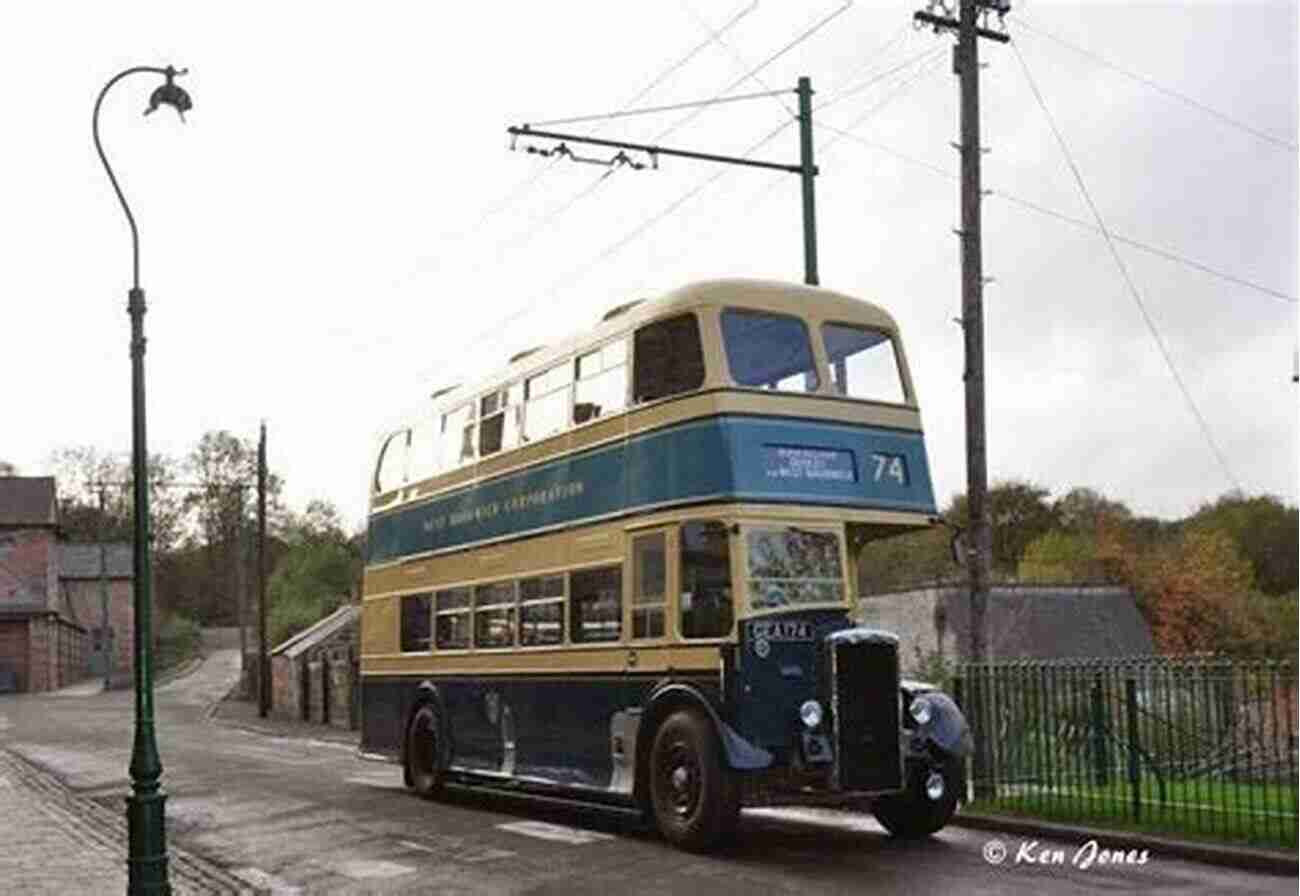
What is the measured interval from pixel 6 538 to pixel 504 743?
70.1 meters

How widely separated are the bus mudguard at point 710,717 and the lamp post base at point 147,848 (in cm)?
452

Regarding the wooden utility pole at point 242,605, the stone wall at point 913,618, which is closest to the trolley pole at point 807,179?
the stone wall at point 913,618

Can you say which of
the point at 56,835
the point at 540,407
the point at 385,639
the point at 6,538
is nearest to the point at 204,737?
the point at 385,639

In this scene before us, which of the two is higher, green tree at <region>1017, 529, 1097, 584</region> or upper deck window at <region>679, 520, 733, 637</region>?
green tree at <region>1017, 529, 1097, 584</region>

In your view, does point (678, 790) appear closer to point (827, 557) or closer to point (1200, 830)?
point (827, 557)

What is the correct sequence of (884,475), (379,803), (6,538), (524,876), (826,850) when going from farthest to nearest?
(6,538) < (379,803) < (884,475) < (826,850) < (524,876)

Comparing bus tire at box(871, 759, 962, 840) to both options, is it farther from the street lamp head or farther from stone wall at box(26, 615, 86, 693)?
stone wall at box(26, 615, 86, 693)

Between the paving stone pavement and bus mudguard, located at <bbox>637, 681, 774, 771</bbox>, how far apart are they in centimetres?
378

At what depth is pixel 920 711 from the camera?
14.2m

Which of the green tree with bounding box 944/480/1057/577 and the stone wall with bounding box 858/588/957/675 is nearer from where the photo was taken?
the stone wall with bounding box 858/588/957/675

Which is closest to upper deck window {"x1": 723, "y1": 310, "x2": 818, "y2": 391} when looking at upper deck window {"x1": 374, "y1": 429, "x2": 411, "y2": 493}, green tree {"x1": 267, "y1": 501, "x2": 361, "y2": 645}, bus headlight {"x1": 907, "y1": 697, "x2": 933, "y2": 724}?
bus headlight {"x1": 907, "y1": 697, "x2": 933, "y2": 724}

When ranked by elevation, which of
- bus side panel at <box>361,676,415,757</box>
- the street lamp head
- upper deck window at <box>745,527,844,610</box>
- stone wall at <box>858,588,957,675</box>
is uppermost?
the street lamp head

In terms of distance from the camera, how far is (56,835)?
1692 cm

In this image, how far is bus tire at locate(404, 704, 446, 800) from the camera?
19516 mm
